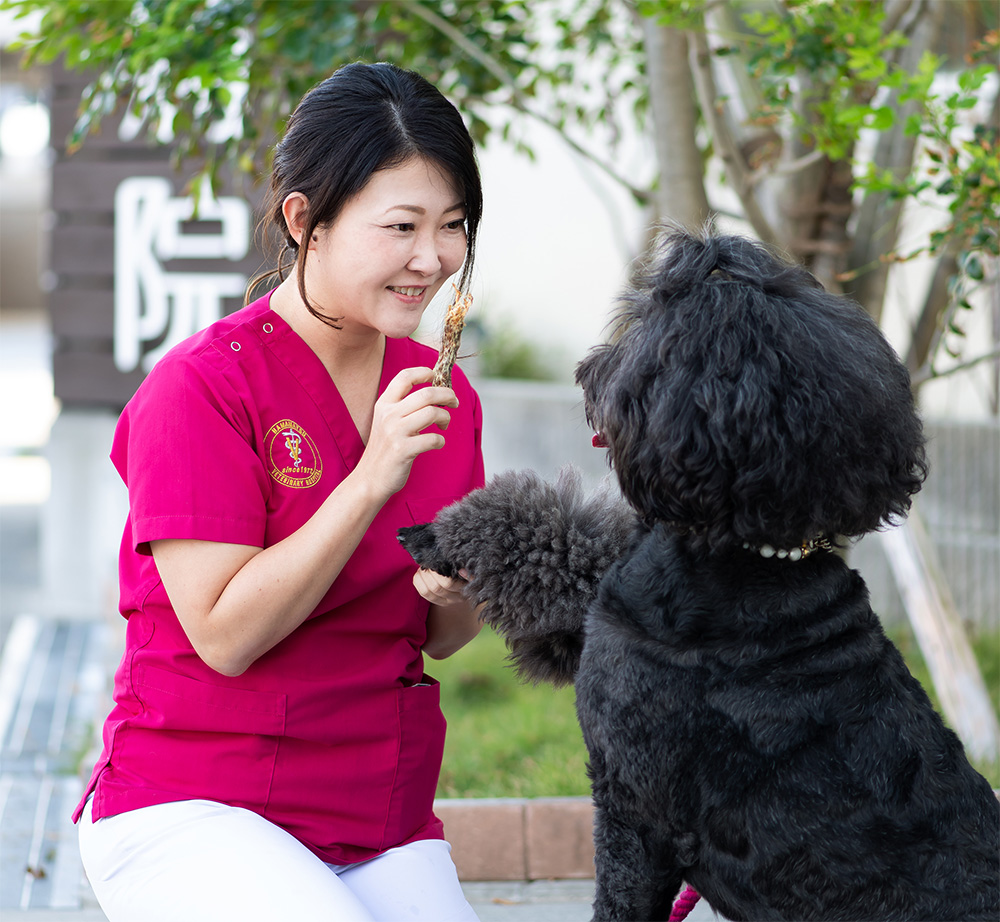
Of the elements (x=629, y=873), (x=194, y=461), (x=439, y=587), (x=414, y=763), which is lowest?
(x=414, y=763)

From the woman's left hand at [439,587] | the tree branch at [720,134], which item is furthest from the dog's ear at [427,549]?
the tree branch at [720,134]

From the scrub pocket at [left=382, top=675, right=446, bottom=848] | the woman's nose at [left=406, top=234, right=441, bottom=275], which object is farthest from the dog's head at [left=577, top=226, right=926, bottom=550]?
the scrub pocket at [left=382, top=675, right=446, bottom=848]

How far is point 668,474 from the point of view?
1.36 meters

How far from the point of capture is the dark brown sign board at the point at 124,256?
5355 millimetres

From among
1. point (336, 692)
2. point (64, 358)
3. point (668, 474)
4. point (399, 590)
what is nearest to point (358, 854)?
point (336, 692)

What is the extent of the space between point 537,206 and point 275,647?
7309 mm

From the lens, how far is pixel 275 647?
176cm

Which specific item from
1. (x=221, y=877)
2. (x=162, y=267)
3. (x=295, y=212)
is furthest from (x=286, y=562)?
(x=162, y=267)

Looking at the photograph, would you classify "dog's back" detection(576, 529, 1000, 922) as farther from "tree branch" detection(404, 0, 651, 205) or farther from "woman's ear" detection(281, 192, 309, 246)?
"tree branch" detection(404, 0, 651, 205)

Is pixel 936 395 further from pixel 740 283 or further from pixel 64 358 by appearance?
pixel 740 283

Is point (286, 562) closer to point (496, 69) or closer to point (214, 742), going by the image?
point (214, 742)

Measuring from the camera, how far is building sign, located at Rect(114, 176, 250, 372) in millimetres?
5336

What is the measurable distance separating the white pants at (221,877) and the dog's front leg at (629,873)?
370 millimetres

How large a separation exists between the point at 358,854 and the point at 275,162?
1134 mm
